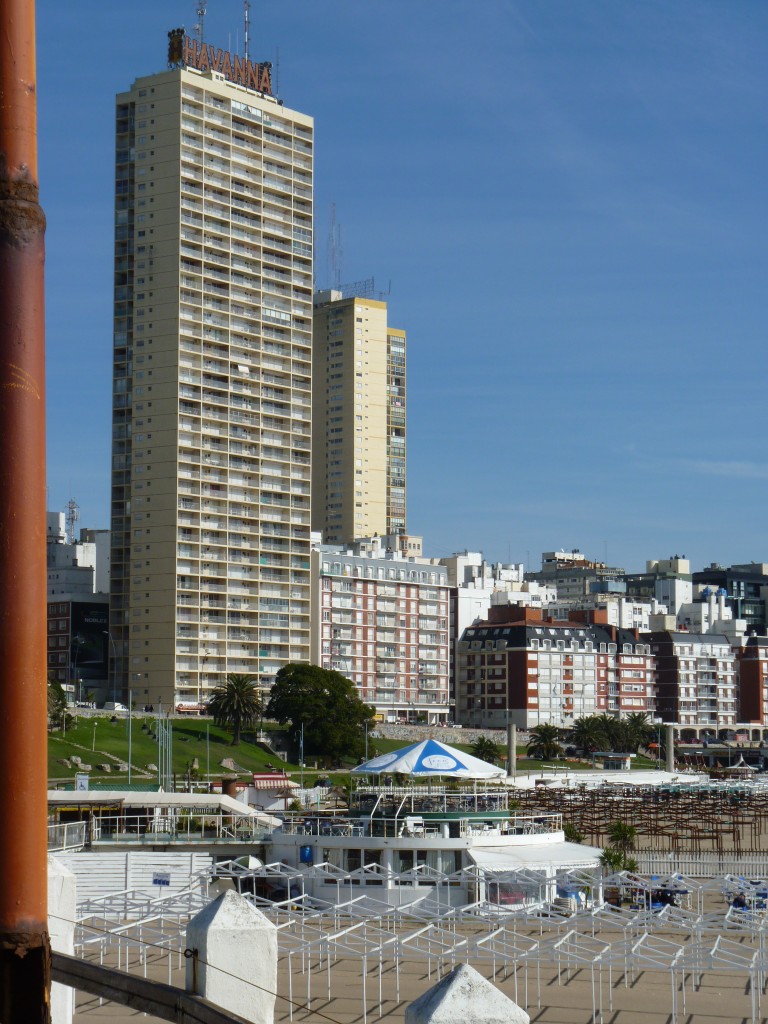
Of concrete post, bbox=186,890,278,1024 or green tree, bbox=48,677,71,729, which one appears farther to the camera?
green tree, bbox=48,677,71,729

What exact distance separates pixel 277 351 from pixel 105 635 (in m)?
40.3

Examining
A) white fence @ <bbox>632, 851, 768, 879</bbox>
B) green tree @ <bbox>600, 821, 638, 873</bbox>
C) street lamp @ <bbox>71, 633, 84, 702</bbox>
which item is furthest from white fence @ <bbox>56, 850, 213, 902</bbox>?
street lamp @ <bbox>71, 633, 84, 702</bbox>

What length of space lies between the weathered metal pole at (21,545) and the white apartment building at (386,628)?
6481 inches

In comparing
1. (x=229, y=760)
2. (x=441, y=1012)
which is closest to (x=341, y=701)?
(x=229, y=760)

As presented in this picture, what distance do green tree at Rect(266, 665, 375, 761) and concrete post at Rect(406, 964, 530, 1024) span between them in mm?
127674

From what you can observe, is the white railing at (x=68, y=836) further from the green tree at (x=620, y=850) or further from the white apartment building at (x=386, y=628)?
the white apartment building at (x=386, y=628)

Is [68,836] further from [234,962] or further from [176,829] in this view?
[234,962]

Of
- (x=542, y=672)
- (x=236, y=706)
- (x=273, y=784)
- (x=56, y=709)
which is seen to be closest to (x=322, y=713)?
(x=236, y=706)

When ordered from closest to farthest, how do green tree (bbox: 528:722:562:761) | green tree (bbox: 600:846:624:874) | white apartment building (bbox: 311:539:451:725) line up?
green tree (bbox: 600:846:624:874), green tree (bbox: 528:722:562:761), white apartment building (bbox: 311:539:451:725)

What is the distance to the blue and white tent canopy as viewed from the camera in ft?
183

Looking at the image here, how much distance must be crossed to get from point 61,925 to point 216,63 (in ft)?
561

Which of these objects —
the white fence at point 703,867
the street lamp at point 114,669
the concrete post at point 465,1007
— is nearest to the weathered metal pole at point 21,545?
the concrete post at point 465,1007

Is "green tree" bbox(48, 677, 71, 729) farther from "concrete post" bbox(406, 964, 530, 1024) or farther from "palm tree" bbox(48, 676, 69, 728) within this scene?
"concrete post" bbox(406, 964, 530, 1024)

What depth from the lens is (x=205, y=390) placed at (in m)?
158
